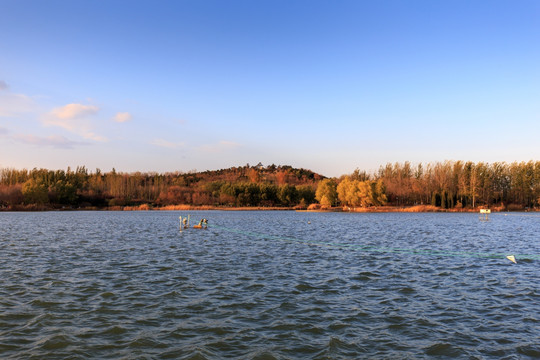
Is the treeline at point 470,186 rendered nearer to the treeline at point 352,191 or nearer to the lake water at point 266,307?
the treeline at point 352,191

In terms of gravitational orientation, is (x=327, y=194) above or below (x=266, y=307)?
above

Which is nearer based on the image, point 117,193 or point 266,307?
point 266,307

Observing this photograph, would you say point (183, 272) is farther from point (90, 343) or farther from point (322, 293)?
point (90, 343)

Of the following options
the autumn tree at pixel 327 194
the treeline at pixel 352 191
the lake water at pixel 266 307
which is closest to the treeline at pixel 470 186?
the treeline at pixel 352 191

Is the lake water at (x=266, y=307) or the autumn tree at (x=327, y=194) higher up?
the autumn tree at (x=327, y=194)

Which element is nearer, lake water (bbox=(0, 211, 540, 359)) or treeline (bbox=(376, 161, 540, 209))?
lake water (bbox=(0, 211, 540, 359))

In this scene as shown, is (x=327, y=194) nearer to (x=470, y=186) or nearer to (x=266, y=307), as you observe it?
(x=470, y=186)

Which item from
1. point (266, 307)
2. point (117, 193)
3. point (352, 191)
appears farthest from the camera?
point (117, 193)

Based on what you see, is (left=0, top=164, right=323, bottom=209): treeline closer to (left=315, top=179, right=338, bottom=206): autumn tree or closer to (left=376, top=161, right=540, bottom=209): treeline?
(left=315, top=179, right=338, bottom=206): autumn tree

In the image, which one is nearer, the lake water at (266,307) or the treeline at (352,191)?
the lake water at (266,307)

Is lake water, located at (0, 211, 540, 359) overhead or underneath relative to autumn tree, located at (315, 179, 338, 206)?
underneath

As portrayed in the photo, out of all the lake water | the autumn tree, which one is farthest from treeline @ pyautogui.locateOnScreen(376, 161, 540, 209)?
the lake water

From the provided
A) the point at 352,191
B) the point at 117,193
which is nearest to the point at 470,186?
the point at 352,191

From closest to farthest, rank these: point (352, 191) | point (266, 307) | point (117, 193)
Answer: point (266, 307)
point (352, 191)
point (117, 193)
